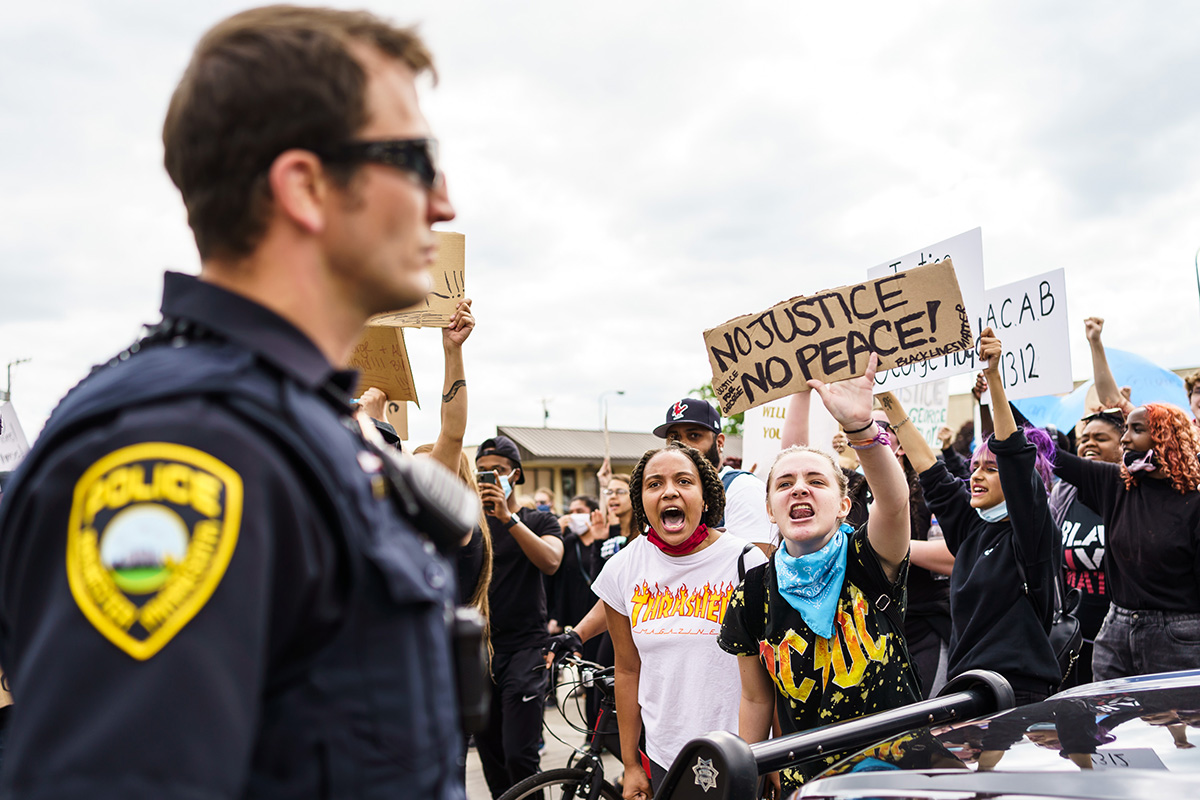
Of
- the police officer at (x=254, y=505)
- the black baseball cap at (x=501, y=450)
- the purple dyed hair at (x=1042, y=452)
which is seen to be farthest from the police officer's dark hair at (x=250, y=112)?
the black baseball cap at (x=501, y=450)

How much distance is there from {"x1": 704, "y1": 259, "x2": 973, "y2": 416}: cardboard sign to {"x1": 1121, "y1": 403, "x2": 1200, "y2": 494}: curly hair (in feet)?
5.98

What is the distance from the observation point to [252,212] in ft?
3.43

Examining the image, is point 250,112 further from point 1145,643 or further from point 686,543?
point 1145,643

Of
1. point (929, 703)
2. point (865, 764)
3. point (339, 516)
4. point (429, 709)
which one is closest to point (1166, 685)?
point (929, 703)

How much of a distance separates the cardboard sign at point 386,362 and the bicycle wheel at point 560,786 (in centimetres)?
193

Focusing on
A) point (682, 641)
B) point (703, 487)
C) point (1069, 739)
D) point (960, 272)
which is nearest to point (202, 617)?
point (1069, 739)

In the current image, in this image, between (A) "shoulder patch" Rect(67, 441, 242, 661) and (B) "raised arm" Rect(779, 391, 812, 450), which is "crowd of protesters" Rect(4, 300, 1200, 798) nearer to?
(B) "raised arm" Rect(779, 391, 812, 450)

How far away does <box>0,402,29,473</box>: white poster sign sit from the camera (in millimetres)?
7250

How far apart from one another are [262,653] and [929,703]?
6.49 ft

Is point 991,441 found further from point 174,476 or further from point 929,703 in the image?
point 174,476

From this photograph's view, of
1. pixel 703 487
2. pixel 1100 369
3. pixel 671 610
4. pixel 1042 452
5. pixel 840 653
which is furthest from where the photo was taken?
pixel 1100 369

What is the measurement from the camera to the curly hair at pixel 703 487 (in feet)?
13.8

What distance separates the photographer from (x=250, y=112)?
1022mm

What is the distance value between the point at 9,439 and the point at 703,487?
611 cm
